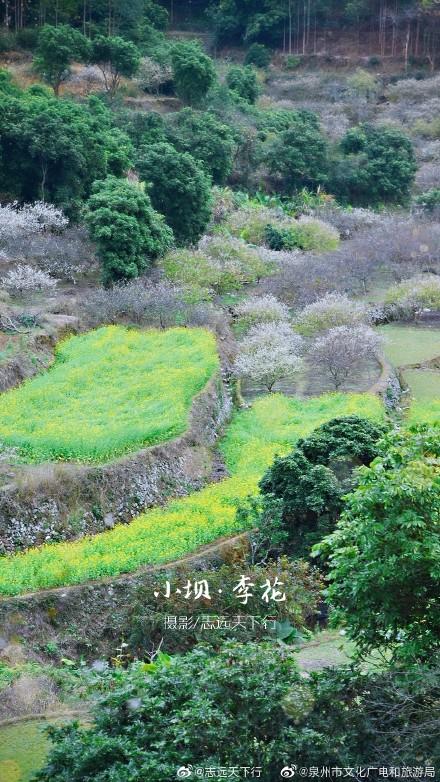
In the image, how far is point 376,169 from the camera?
A: 5431cm

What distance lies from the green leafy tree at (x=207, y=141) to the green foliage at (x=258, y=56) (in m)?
17.0

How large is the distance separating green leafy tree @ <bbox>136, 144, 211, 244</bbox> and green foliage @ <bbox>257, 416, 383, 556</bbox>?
63.5ft

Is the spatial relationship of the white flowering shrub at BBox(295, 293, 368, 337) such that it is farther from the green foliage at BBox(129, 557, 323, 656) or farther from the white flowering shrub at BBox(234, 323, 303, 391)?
the green foliage at BBox(129, 557, 323, 656)

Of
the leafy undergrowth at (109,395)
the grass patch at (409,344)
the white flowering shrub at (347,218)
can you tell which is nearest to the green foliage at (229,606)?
the leafy undergrowth at (109,395)

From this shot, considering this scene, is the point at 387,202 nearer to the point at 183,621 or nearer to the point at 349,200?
the point at 349,200

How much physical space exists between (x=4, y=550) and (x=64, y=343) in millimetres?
11126

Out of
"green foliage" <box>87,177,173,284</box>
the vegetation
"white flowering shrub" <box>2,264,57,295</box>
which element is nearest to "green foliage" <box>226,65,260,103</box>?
the vegetation

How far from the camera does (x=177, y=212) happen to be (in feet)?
136

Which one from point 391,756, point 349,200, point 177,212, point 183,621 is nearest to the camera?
point 391,756

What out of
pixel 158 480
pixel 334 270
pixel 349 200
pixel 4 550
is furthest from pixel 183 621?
pixel 349 200

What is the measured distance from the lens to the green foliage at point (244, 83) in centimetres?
5997

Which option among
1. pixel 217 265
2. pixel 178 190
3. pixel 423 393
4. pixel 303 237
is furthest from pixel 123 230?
pixel 303 237

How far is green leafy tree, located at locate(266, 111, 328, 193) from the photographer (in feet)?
175

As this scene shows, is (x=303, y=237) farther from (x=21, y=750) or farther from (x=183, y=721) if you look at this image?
(x=183, y=721)
